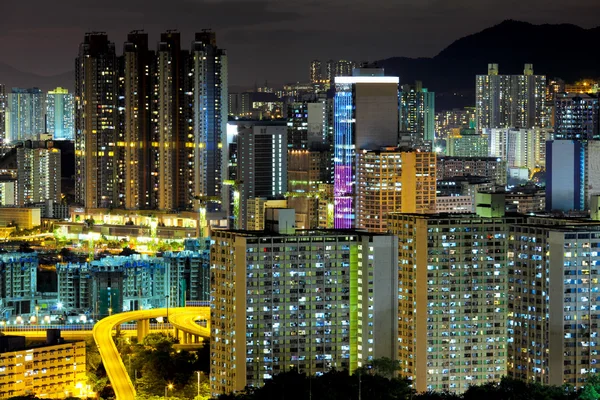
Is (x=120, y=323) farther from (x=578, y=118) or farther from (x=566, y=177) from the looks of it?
(x=578, y=118)

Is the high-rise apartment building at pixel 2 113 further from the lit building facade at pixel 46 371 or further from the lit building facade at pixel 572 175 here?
the lit building facade at pixel 46 371

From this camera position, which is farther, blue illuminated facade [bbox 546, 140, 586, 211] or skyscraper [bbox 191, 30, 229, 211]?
skyscraper [bbox 191, 30, 229, 211]

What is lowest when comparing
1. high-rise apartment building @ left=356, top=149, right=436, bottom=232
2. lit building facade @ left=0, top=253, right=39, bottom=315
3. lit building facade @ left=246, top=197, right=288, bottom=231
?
lit building facade @ left=0, top=253, right=39, bottom=315

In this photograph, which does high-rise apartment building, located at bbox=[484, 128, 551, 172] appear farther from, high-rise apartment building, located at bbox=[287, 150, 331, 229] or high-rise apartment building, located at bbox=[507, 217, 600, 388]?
high-rise apartment building, located at bbox=[507, 217, 600, 388]

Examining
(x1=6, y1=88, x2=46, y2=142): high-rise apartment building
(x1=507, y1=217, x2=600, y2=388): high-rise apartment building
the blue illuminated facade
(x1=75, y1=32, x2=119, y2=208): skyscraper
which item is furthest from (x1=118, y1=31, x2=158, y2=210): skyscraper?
(x1=507, y1=217, x2=600, y2=388): high-rise apartment building

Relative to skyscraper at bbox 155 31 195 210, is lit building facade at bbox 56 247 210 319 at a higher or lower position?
lower

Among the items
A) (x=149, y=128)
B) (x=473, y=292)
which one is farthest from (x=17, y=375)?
(x=149, y=128)

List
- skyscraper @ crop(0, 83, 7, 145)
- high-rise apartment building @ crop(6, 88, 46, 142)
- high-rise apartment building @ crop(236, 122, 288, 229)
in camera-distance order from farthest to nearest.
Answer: high-rise apartment building @ crop(6, 88, 46, 142), skyscraper @ crop(0, 83, 7, 145), high-rise apartment building @ crop(236, 122, 288, 229)
